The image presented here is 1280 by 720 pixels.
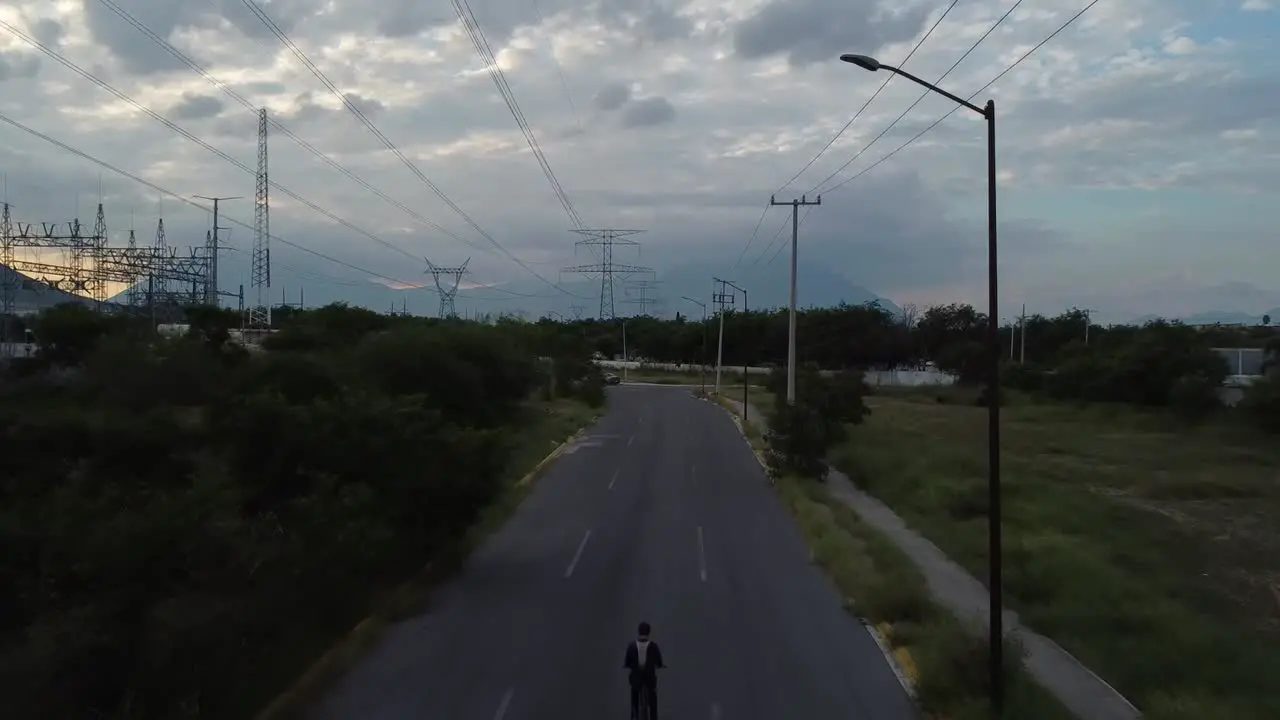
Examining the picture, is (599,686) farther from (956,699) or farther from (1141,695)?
(1141,695)

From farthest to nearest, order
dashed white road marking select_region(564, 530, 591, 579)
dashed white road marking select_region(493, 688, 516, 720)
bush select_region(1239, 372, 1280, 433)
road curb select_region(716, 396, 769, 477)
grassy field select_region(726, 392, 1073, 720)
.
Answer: bush select_region(1239, 372, 1280, 433)
road curb select_region(716, 396, 769, 477)
dashed white road marking select_region(564, 530, 591, 579)
grassy field select_region(726, 392, 1073, 720)
dashed white road marking select_region(493, 688, 516, 720)

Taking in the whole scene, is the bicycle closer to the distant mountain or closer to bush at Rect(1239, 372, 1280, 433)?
bush at Rect(1239, 372, 1280, 433)

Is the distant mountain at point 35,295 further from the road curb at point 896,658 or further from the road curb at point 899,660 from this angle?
the road curb at point 899,660

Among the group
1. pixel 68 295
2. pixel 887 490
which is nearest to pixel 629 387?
pixel 68 295

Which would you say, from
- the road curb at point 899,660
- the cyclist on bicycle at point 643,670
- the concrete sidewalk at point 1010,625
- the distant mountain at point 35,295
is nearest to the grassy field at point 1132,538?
the concrete sidewalk at point 1010,625

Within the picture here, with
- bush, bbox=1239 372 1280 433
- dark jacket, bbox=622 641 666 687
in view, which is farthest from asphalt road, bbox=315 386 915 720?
bush, bbox=1239 372 1280 433

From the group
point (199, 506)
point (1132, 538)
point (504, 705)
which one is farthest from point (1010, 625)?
point (199, 506)

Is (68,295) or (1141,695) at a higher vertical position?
(68,295)
